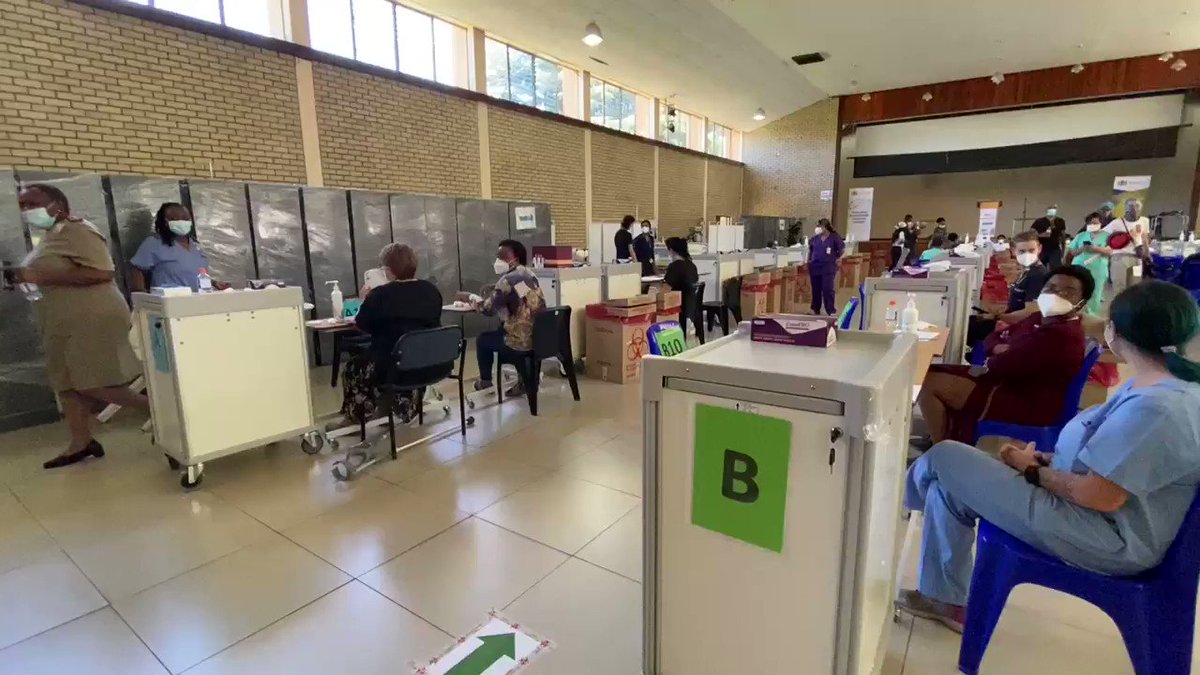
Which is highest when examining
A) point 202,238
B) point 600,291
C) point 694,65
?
point 694,65

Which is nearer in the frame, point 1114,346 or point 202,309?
point 1114,346

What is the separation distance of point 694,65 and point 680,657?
1055 cm

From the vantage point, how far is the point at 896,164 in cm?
1398

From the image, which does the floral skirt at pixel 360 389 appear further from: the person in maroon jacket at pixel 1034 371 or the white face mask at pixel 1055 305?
the white face mask at pixel 1055 305

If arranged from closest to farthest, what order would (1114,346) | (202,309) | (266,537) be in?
(1114,346), (266,537), (202,309)

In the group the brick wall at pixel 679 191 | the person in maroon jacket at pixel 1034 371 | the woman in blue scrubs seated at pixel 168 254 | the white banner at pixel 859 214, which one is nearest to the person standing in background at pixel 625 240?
the brick wall at pixel 679 191

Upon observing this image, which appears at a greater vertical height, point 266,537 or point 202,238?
point 202,238

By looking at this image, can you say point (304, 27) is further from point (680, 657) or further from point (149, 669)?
point (680, 657)

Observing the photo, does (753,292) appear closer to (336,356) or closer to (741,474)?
(336,356)

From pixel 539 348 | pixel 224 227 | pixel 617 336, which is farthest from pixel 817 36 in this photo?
pixel 224 227

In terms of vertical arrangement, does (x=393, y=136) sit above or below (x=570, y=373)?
above

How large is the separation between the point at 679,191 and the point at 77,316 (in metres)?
11.5

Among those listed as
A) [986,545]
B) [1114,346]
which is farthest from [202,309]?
[1114,346]

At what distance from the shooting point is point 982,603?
62.7 inches
